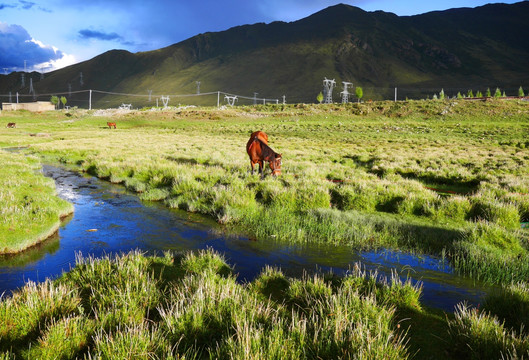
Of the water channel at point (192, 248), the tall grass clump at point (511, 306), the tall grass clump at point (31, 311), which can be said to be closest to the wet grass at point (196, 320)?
the tall grass clump at point (31, 311)

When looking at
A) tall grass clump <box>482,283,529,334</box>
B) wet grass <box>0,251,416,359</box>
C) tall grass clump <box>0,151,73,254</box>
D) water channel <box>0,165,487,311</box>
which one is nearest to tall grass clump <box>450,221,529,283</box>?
water channel <box>0,165,487,311</box>

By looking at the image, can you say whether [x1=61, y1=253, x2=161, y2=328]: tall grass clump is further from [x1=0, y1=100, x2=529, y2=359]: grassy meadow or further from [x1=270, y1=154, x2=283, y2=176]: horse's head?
[x1=270, y1=154, x2=283, y2=176]: horse's head

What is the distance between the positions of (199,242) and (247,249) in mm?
1507

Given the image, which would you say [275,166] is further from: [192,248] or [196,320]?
[196,320]

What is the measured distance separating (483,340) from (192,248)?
21.8 ft

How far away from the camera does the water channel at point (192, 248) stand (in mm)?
6590

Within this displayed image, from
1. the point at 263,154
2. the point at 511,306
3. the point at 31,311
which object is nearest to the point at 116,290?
the point at 31,311

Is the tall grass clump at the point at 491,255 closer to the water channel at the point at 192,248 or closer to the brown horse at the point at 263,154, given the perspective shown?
the water channel at the point at 192,248

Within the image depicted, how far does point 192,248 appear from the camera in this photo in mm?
8570

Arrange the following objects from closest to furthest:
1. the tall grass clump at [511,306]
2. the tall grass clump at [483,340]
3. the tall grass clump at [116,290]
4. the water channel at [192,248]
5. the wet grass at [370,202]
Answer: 1. the tall grass clump at [483,340]
2. the tall grass clump at [116,290]
3. the tall grass clump at [511,306]
4. the water channel at [192,248]
5. the wet grass at [370,202]

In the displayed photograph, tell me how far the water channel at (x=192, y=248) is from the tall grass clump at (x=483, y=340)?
1491 mm

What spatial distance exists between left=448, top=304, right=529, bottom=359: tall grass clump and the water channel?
4.89ft

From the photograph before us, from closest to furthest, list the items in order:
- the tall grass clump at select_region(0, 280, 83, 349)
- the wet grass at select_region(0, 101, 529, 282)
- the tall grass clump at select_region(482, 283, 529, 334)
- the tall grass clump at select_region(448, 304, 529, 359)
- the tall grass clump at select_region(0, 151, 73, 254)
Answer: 1. the tall grass clump at select_region(448, 304, 529, 359)
2. the tall grass clump at select_region(0, 280, 83, 349)
3. the tall grass clump at select_region(482, 283, 529, 334)
4. the tall grass clump at select_region(0, 151, 73, 254)
5. the wet grass at select_region(0, 101, 529, 282)

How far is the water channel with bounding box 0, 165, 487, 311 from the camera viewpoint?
21.6 feet
